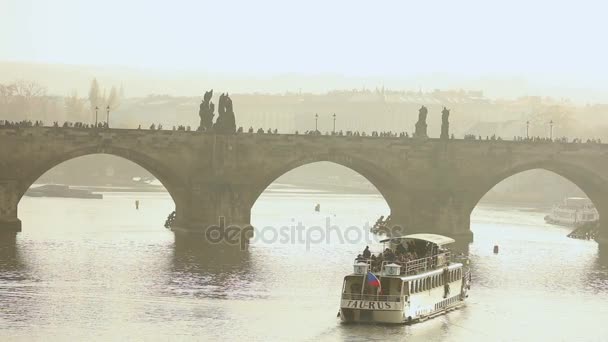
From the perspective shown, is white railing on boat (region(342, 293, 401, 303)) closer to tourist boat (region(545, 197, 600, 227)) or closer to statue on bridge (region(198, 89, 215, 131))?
statue on bridge (region(198, 89, 215, 131))

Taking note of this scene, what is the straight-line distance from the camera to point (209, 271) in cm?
9738

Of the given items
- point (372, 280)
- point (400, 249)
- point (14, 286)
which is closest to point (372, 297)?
point (372, 280)

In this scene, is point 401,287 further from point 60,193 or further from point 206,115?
point 60,193

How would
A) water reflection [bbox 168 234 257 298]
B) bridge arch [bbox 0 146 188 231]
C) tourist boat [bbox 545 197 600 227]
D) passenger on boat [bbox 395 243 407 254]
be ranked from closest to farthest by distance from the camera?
passenger on boat [bbox 395 243 407 254]
water reflection [bbox 168 234 257 298]
bridge arch [bbox 0 146 188 231]
tourist boat [bbox 545 197 600 227]

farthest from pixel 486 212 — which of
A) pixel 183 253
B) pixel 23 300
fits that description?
pixel 23 300

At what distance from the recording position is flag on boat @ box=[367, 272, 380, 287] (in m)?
74.2

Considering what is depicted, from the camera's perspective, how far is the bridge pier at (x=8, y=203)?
4441 inches

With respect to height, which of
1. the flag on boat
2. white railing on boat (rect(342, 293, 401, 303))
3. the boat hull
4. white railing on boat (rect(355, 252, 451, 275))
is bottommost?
the boat hull

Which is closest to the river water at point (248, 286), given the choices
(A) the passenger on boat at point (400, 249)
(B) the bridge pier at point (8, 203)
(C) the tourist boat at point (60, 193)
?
(B) the bridge pier at point (8, 203)

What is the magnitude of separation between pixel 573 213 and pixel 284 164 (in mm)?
42796

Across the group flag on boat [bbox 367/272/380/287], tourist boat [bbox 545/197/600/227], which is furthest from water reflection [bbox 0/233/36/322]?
tourist boat [bbox 545/197/600/227]

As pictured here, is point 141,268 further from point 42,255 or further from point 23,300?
point 23,300

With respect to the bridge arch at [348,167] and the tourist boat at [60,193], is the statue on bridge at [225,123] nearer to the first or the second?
the bridge arch at [348,167]

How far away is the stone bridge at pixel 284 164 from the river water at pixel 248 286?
12.9 ft
